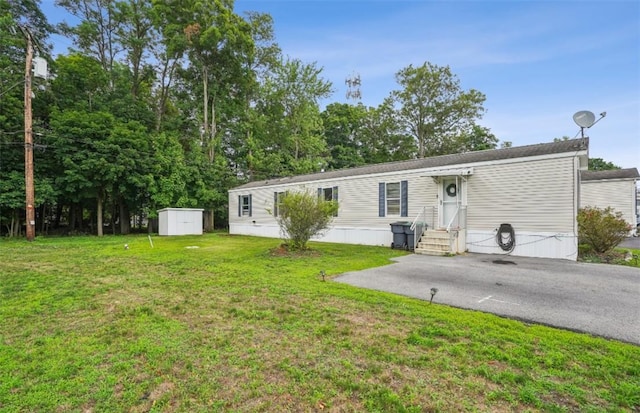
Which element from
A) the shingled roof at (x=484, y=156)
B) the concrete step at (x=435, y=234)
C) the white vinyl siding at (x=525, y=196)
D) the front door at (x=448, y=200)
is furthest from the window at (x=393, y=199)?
the white vinyl siding at (x=525, y=196)

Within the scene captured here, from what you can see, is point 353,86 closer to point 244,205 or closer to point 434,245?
point 244,205

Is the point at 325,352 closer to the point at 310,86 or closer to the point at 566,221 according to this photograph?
the point at 566,221

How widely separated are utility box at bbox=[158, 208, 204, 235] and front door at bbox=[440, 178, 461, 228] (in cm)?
1356

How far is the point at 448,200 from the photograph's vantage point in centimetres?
1015

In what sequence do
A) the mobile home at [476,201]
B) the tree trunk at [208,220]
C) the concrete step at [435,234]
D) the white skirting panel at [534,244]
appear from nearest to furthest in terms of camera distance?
the white skirting panel at [534,244], the mobile home at [476,201], the concrete step at [435,234], the tree trunk at [208,220]

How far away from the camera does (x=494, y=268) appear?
270 inches

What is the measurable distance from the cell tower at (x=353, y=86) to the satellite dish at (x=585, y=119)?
2090 cm

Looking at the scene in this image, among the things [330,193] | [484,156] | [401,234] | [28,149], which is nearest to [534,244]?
[484,156]

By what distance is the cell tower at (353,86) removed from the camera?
89.6 ft

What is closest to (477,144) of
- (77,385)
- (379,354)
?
(379,354)

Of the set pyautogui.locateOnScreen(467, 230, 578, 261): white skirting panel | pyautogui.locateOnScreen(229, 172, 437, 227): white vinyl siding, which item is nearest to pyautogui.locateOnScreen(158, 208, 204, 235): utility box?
pyautogui.locateOnScreen(229, 172, 437, 227): white vinyl siding

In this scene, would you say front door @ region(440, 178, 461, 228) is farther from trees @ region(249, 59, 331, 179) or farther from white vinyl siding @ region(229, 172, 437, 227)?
trees @ region(249, 59, 331, 179)

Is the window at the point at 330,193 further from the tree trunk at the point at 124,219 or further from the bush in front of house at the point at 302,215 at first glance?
the tree trunk at the point at 124,219

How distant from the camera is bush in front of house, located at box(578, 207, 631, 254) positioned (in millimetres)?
7820
